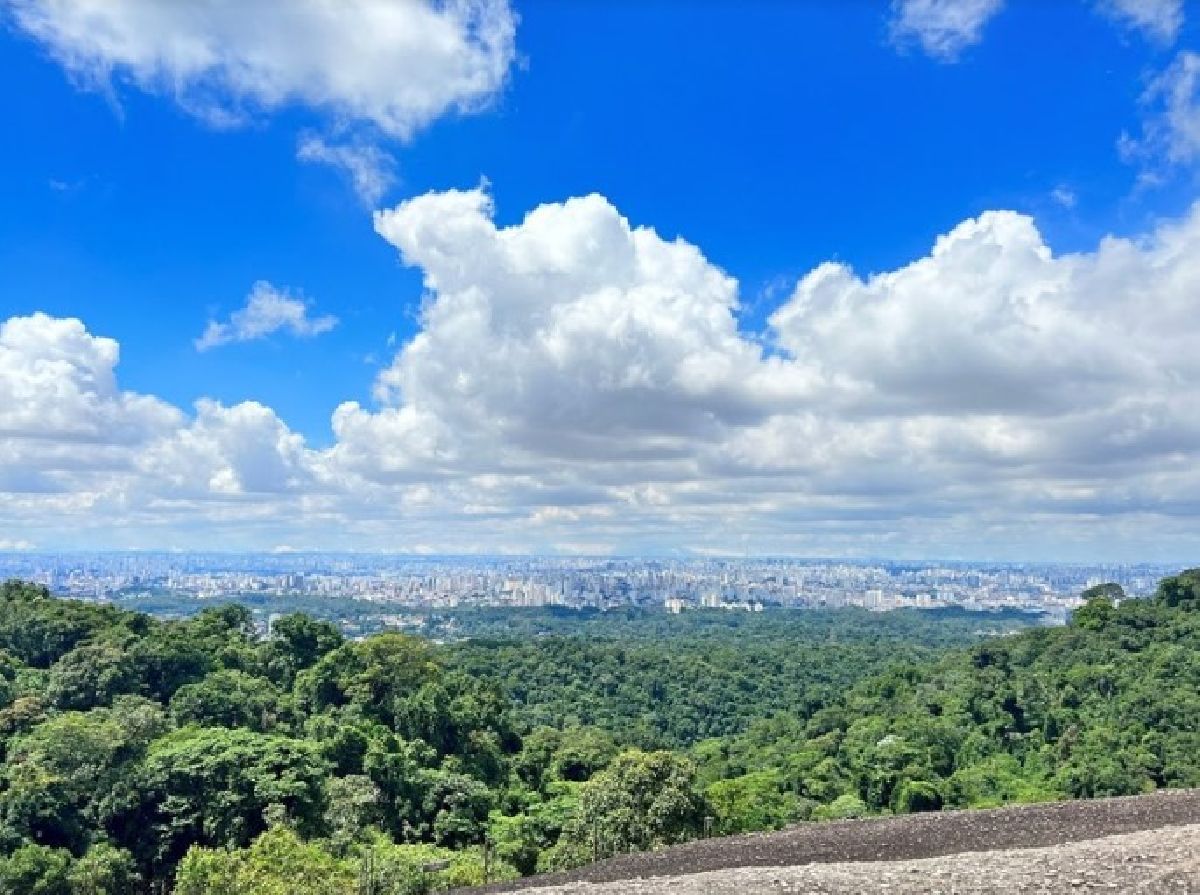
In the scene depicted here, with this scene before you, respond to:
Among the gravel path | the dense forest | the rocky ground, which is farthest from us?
the dense forest

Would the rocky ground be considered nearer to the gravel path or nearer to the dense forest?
the gravel path

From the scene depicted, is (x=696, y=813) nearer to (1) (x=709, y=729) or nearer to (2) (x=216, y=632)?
(2) (x=216, y=632)

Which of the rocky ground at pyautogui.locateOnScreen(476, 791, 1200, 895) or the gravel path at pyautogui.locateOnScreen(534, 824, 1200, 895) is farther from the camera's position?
the rocky ground at pyautogui.locateOnScreen(476, 791, 1200, 895)

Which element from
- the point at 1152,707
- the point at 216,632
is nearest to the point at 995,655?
the point at 1152,707

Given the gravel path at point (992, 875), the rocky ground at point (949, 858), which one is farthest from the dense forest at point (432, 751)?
the gravel path at point (992, 875)

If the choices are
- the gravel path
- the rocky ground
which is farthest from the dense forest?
the gravel path

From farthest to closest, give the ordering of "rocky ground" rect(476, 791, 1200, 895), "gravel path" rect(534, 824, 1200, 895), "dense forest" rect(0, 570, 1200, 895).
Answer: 1. "dense forest" rect(0, 570, 1200, 895)
2. "rocky ground" rect(476, 791, 1200, 895)
3. "gravel path" rect(534, 824, 1200, 895)
